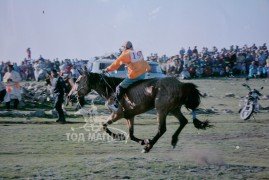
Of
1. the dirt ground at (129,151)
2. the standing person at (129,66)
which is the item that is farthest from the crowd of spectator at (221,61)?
the standing person at (129,66)

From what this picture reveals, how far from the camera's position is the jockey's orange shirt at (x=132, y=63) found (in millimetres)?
10977

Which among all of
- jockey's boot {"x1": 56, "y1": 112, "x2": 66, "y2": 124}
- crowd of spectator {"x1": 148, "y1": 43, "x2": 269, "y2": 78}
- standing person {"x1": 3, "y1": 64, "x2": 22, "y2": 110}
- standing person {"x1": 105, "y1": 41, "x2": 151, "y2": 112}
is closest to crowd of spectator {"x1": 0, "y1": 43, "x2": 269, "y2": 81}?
crowd of spectator {"x1": 148, "y1": 43, "x2": 269, "y2": 78}

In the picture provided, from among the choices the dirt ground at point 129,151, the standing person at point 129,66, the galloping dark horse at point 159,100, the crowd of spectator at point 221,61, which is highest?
the crowd of spectator at point 221,61

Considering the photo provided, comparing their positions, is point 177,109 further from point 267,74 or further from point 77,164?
point 267,74

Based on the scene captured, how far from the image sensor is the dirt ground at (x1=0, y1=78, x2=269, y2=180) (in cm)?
852

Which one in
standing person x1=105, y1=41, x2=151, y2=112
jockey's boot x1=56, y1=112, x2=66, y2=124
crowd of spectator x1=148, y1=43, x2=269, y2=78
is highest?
crowd of spectator x1=148, y1=43, x2=269, y2=78

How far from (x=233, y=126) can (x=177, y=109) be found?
590 centimetres

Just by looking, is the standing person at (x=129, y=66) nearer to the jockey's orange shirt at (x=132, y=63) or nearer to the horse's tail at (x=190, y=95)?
the jockey's orange shirt at (x=132, y=63)

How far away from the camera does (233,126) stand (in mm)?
16547

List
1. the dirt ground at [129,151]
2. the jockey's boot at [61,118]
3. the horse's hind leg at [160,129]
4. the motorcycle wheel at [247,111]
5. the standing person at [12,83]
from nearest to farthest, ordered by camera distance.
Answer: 1. the dirt ground at [129,151]
2. the horse's hind leg at [160,129]
3. the jockey's boot at [61,118]
4. the motorcycle wheel at [247,111]
5. the standing person at [12,83]

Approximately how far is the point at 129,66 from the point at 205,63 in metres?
28.6

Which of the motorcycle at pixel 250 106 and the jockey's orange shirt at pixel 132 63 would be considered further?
the motorcycle at pixel 250 106

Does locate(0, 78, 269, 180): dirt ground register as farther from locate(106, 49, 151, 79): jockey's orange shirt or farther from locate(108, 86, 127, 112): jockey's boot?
A: locate(106, 49, 151, 79): jockey's orange shirt

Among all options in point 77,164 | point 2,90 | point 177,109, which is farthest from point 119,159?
point 2,90
